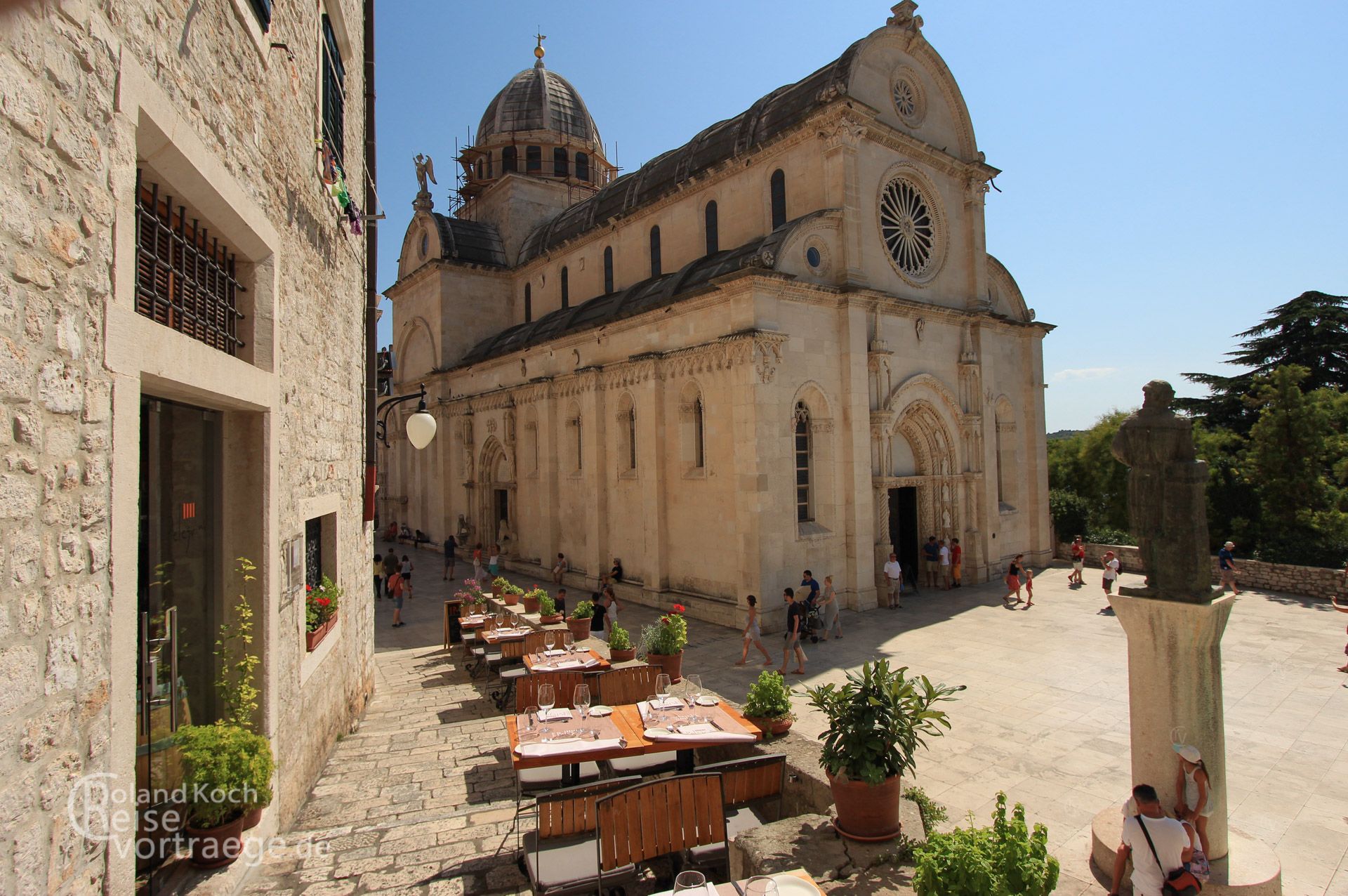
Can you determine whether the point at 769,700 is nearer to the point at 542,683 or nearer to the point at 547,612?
the point at 542,683

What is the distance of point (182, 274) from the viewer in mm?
4320

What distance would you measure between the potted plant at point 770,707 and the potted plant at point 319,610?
410 cm

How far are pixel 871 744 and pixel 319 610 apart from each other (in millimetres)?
5513

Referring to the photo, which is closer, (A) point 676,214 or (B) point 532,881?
(B) point 532,881

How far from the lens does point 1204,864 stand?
470 cm

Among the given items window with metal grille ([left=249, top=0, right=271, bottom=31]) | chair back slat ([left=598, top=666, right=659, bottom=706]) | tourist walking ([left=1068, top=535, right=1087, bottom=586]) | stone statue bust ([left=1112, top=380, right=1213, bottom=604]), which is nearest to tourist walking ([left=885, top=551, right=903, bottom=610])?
tourist walking ([left=1068, top=535, right=1087, bottom=586])

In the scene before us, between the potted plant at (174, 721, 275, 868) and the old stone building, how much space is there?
15 cm

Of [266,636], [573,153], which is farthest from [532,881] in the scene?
[573,153]

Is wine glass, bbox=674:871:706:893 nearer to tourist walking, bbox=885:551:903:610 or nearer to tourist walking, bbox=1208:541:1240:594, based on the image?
tourist walking, bbox=885:551:903:610

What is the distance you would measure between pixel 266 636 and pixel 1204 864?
656 cm

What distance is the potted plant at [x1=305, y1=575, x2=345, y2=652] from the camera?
22.6 feet

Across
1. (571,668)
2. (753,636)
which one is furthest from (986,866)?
(753,636)

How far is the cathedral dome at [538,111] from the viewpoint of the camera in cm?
3381

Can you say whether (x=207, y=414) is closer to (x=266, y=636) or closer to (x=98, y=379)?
(x=266, y=636)
